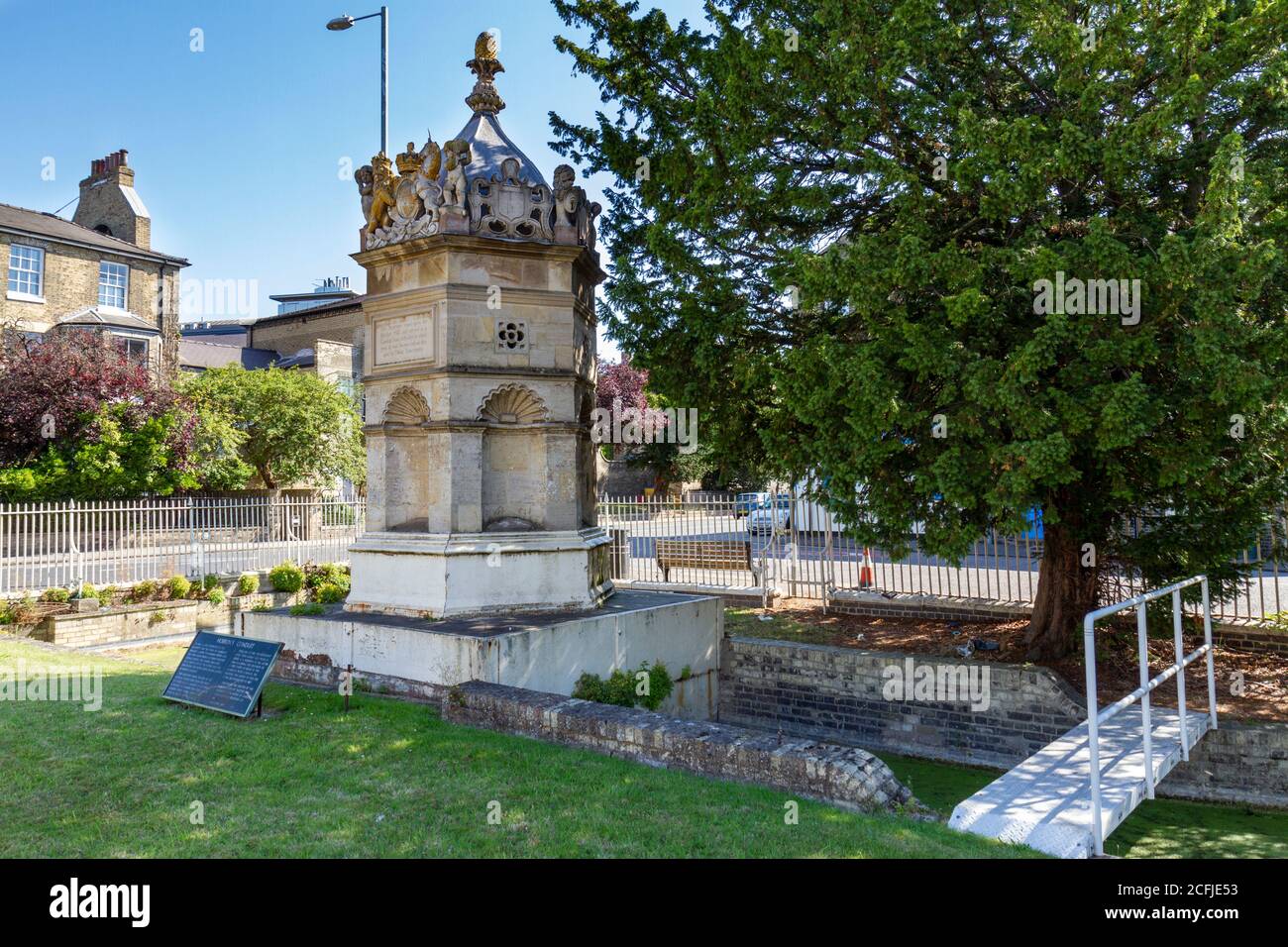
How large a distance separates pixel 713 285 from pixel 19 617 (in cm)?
1184

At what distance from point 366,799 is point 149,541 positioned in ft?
44.4

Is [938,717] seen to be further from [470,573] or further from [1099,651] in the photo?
[470,573]

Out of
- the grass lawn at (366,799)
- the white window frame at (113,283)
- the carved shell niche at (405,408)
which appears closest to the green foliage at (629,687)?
the grass lawn at (366,799)

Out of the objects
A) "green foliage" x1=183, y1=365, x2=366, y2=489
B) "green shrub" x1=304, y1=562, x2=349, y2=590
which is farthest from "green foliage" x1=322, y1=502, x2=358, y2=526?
"green foliage" x1=183, y1=365, x2=366, y2=489

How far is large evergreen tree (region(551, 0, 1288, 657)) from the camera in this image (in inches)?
264

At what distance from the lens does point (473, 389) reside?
8445mm

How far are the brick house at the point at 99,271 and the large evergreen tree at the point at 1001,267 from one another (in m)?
26.1

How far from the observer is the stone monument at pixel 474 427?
325 inches

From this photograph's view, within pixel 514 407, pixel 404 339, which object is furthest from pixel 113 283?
pixel 514 407

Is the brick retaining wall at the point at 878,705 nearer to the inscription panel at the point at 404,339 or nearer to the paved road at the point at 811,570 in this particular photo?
the paved road at the point at 811,570

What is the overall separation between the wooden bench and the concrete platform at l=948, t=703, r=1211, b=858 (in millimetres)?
8327

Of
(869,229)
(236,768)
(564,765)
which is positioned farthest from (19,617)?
(869,229)

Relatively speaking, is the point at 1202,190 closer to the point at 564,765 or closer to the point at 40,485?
the point at 564,765

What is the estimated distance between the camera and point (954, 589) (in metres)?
14.1
